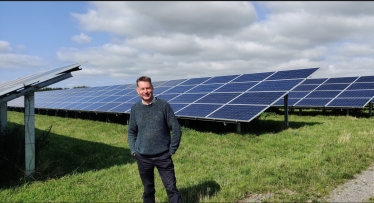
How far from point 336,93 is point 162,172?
20.9 meters

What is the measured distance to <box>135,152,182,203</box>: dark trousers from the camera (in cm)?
456

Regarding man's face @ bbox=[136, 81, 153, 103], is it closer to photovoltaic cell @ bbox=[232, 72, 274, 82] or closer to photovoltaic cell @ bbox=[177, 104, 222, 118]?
photovoltaic cell @ bbox=[177, 104, 222, 118]

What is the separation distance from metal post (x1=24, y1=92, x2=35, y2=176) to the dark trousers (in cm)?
365

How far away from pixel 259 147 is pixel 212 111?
397cm

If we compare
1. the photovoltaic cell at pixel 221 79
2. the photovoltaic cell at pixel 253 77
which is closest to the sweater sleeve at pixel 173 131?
the photovoltaic cell at pixel 253 77

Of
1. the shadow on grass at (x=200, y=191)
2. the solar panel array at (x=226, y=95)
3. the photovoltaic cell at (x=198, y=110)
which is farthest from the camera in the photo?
the photovoltaic cell at (x=198, y=110)

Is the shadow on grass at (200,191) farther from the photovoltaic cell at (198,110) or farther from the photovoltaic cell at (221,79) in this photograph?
the photovoltaic cell at (221,79)

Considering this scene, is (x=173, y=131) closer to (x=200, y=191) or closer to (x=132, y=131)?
(x=132, y=131)

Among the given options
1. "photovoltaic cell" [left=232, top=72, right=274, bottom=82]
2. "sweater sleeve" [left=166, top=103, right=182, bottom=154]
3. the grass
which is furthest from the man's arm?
"photovoltaic cell" [left=232, top=72, right=274, bottom=82]

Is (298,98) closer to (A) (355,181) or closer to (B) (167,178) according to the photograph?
(A) (355,181)

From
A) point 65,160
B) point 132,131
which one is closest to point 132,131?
point 132,131

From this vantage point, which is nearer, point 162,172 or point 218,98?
point 162,172

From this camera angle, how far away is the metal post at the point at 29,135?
276 inches

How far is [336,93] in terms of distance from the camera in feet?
73.0
